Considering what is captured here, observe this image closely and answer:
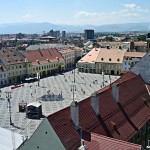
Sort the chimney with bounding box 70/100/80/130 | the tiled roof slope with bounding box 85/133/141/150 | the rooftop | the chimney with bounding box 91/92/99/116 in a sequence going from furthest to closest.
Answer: the rooftop
the chimney with bounding box 91/92/99/116
the chimney with bounding box 70/100/80/130
the tiled roof slope with bounding box 85/133/141/150

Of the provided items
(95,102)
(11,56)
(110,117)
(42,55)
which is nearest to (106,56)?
(42,55)

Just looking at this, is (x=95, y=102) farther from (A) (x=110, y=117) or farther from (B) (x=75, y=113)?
(B) (x=75, y=113)

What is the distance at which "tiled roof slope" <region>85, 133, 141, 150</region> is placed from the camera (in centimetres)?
2920

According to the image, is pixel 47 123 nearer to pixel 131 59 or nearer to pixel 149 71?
pixel 149 71

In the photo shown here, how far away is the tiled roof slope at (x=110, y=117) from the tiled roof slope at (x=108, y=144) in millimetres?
1033

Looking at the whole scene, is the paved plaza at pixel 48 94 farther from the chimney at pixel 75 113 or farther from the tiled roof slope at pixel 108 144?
the tiled roof slope at pixel 108 144

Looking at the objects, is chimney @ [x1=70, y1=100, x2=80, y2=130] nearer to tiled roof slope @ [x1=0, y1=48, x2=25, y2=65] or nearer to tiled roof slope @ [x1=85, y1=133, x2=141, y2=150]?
tiled roof slope @ [x1=85, y1=133, x2=141, y2=150]

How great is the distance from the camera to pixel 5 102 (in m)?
86.8

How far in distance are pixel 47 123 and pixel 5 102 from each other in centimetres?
5885

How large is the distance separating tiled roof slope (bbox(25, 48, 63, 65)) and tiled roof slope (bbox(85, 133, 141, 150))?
9942cm

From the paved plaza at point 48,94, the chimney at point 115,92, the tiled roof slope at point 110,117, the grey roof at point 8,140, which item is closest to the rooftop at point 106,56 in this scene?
the paved plaza at point 48,94

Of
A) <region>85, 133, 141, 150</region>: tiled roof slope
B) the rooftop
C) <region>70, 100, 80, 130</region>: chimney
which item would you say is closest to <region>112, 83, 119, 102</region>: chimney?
<region>70, 100, 80, 130</region>: chimney

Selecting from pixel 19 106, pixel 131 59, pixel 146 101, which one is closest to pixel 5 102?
pixel 19 106

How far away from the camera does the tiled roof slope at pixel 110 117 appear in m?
32.4
